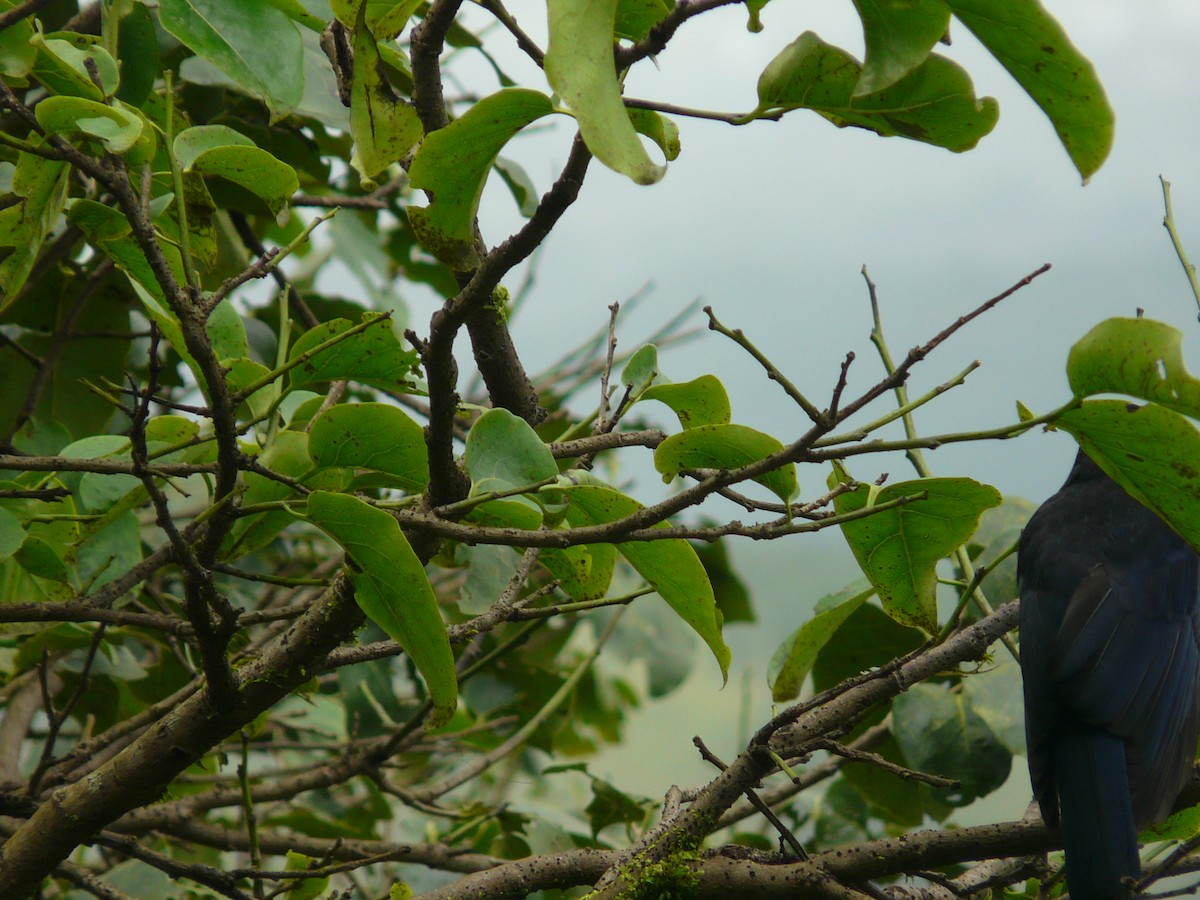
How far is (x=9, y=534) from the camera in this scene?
0.94m

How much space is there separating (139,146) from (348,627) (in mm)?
376

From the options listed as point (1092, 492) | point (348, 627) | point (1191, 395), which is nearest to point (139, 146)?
point (348, 627)

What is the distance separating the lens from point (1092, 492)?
63.2 inches

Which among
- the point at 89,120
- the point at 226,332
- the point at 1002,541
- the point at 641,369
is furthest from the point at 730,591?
the point at 89,120

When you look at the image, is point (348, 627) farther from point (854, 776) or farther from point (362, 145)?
point (854, 776)

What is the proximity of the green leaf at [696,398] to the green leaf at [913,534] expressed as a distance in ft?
0.35

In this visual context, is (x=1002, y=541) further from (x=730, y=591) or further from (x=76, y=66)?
(x=76, y=66)

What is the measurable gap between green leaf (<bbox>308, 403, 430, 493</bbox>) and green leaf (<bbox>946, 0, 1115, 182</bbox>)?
42 centimetres

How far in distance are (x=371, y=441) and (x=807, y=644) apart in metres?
0.58

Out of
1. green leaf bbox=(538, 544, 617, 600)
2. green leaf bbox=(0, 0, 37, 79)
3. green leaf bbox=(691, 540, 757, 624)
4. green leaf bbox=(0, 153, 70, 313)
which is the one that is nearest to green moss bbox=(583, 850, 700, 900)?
green leaf bbox=(538, 544, 617, 600)

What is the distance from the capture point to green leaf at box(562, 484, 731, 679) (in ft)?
2.54

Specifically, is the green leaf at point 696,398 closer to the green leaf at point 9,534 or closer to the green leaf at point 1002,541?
the green leaf at point 9,534

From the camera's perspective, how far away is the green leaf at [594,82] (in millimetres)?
498

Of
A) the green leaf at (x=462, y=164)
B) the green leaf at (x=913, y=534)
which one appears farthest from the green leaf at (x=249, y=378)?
the green leaf at (x=913, y=534)
